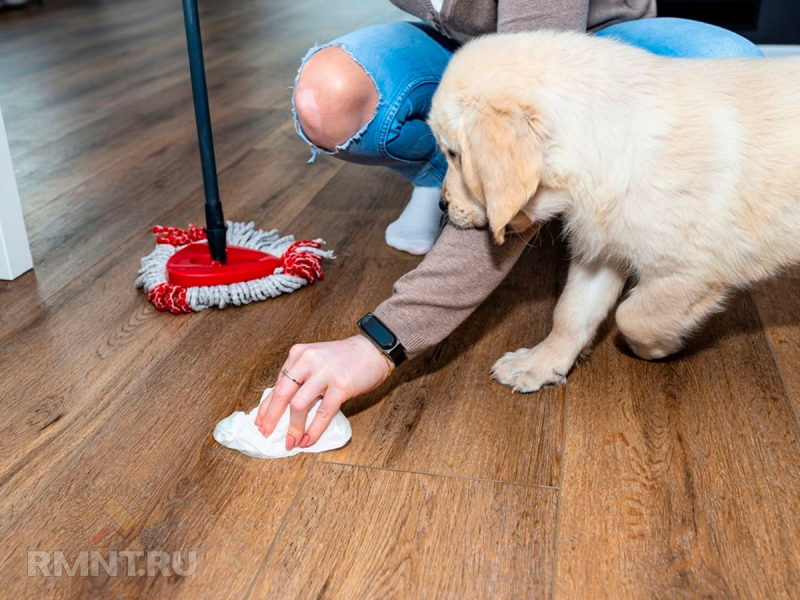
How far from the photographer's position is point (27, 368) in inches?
60.9

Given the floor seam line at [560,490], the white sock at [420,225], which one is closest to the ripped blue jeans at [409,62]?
the white sock at [420,225]

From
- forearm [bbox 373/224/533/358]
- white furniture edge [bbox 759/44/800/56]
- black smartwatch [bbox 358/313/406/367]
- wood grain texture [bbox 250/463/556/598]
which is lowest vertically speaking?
wood grain texture [bbox 250/463/556/598]

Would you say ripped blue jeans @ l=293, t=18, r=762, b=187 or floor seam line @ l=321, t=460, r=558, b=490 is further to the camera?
ripped blue jeans @ l=293, t=18, r=762, b=187

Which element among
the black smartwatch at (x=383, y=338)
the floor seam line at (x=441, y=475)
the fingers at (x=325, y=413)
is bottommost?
the floor seam line at (x=441, y=475)

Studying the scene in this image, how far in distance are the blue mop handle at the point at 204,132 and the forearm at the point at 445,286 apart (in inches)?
21.8

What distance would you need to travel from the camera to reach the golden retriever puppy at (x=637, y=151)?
1195mm

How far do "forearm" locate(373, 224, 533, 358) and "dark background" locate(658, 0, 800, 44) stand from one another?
Answer: 5.72 feet

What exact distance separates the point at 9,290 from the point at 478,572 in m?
1.34

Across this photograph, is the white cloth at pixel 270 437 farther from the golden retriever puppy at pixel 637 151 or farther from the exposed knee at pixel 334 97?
the exposed knee at pixel 334 97

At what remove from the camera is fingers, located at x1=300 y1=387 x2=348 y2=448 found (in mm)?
1266

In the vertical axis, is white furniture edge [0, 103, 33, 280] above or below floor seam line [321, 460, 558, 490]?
above

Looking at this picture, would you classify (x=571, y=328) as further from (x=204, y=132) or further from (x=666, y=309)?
(x=204, y=132)

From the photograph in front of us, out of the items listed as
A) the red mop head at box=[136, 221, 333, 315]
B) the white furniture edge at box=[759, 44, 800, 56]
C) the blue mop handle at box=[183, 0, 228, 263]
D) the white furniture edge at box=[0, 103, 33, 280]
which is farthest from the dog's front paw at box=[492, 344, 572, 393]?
the white furniture edge at box=[759, 44, 800, 56]

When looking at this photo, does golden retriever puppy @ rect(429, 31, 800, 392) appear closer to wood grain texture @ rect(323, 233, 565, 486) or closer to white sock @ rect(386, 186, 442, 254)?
wood grain texture @ rect(323, 233, 565, 486)
